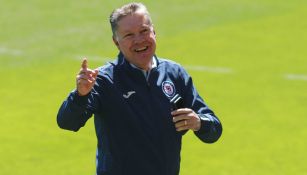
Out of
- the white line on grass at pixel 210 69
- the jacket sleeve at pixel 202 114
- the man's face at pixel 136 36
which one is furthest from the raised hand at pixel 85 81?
the white line on grass at pixel 210 69

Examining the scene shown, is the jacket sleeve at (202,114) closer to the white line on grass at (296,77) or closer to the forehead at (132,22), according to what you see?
the forehead at (132,22)

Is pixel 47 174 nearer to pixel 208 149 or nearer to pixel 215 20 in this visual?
pixel 208 149

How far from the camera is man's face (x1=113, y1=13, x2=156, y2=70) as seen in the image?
558cm

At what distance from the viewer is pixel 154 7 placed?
17266 millimetres

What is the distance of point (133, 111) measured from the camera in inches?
222

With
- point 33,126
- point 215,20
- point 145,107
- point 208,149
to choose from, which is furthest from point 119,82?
point 215,20

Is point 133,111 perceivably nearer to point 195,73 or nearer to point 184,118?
point 184,118

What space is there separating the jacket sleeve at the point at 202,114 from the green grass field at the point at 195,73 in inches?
141

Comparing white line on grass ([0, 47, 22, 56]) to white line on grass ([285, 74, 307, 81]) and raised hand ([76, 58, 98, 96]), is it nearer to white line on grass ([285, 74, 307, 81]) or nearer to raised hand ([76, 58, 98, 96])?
white line on grass ([285, 74, 307, 81])

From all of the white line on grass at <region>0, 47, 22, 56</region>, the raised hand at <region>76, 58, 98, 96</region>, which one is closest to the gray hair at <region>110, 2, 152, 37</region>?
the raised hand at <region>76, 58, 98, 96</region>

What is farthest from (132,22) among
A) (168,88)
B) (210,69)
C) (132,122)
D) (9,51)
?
(9,51)

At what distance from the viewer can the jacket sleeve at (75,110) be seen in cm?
541

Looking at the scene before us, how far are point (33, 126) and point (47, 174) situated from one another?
5.46 feet

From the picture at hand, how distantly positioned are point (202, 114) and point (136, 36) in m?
0.74
